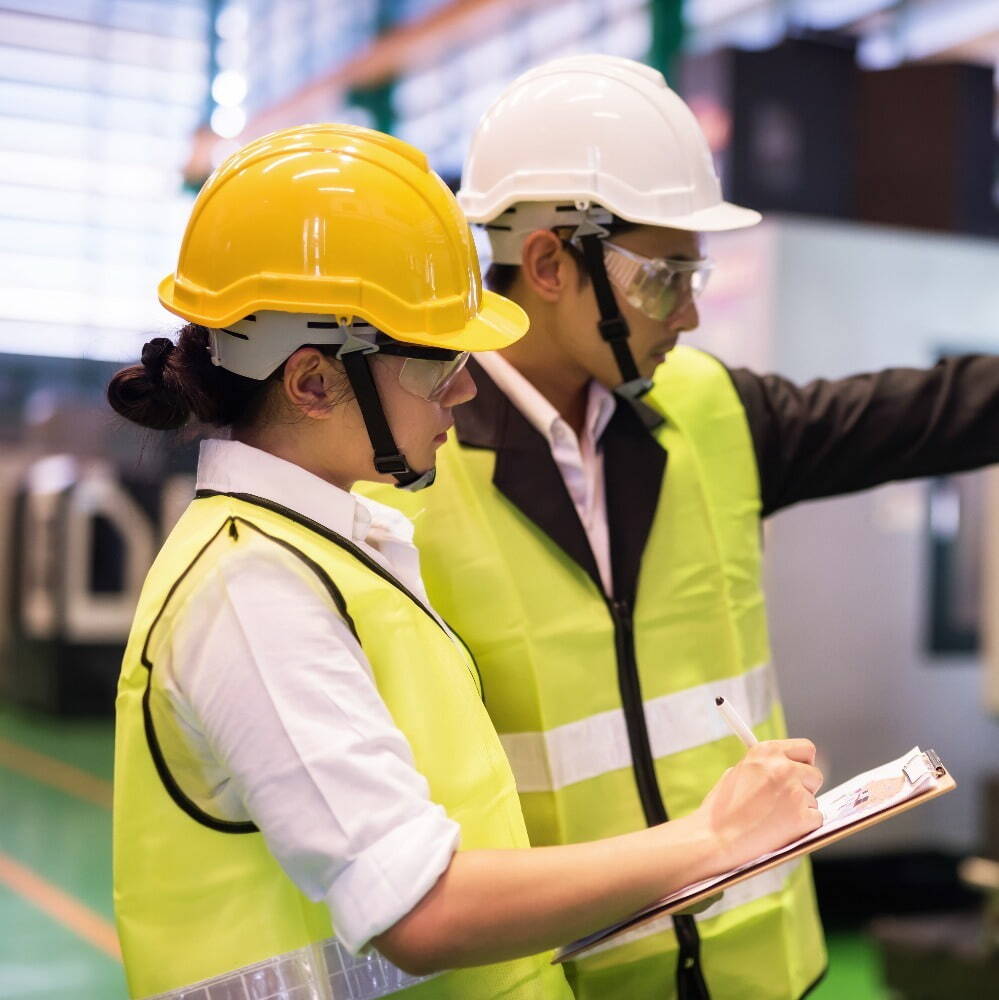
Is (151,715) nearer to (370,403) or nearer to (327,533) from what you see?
(327,533)

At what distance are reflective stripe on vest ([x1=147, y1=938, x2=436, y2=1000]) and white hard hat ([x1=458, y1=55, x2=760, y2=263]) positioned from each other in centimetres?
116

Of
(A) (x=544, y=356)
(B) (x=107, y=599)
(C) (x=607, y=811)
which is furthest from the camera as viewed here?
(B) (x=107, y=599)

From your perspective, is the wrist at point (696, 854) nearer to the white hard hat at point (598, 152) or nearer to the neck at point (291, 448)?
the neck at point (291, 448)

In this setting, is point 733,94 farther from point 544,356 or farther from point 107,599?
point 107,599

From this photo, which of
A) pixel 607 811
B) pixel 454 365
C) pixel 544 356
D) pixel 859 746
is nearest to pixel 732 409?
pixel 544 356

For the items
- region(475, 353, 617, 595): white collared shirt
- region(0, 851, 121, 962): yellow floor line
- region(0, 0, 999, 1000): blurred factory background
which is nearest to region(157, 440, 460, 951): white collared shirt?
region(0, 0, 999, 1000): blurred factory background

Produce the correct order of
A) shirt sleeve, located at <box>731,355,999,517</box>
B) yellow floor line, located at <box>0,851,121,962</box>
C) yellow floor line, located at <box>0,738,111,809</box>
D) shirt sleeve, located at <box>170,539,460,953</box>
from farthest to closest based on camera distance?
yellow floor line, located at <box>0,738,111,809</box> → yellow floor line, located at <box>0,851,121,962</box> → shirt sleeve, located at <box>731,355,999,517</box> → shirt sleeve, located at <box>170,539,460,953</box>

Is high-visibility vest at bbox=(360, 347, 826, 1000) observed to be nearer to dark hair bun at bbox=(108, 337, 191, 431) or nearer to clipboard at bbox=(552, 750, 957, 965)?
dark hair bun at bbox=(108, 337, 191, 431)

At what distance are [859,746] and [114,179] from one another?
9.83 m

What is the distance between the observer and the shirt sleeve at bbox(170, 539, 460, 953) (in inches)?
52.3

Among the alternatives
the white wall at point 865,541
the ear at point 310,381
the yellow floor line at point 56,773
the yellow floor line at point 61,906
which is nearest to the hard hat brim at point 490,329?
the ear at point 310,381

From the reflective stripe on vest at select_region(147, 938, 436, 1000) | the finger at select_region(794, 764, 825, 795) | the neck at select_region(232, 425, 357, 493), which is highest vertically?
the neck at select_region(232, 425, 357, 493)

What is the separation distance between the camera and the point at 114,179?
1309 cm

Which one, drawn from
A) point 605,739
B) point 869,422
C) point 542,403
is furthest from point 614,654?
point 869,422
